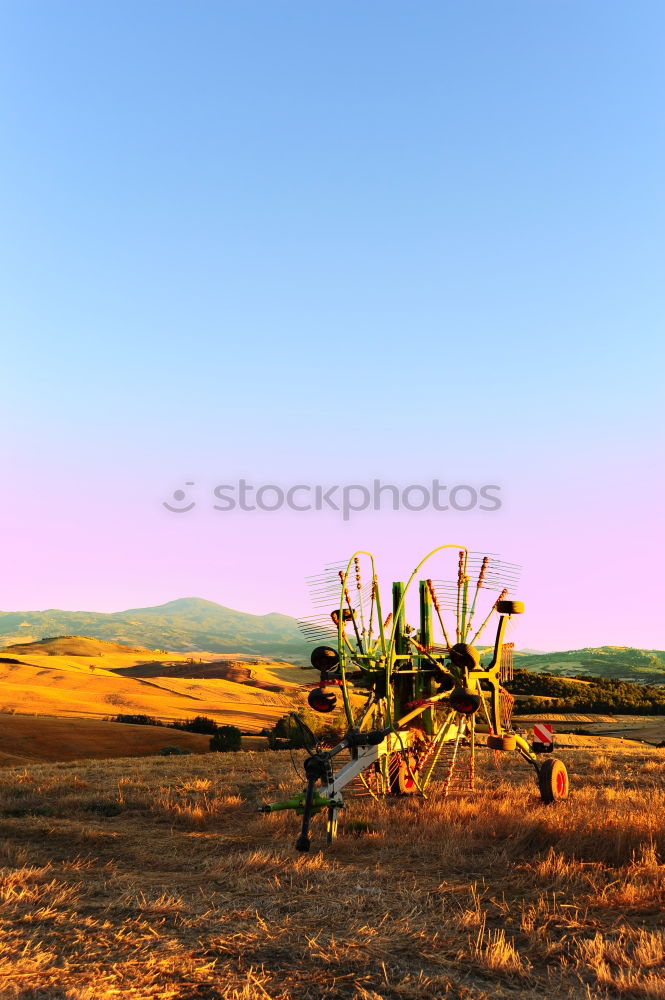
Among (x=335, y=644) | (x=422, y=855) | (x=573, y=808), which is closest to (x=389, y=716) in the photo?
(x=335, y=644)

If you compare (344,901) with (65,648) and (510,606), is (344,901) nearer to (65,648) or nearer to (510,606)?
(510,606)

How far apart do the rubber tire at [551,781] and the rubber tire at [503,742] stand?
0.52m

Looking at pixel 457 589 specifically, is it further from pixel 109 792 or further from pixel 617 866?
pixel 109 792

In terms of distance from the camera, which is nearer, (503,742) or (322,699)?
(322,699)

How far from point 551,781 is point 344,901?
216 inches

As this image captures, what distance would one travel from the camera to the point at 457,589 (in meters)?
11.1

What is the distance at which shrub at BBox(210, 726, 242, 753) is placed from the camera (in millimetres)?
28000

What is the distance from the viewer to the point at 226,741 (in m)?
28.4

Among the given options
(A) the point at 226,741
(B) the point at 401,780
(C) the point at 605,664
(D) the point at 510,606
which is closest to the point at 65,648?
(C) the point at 605,664

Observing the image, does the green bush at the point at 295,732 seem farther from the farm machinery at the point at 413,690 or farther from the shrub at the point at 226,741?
the farm machinery at the point at 413,690

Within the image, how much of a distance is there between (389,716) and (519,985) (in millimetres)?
5148

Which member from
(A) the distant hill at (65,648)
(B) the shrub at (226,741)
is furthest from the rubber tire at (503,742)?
(A) the distant hill at (65,648)

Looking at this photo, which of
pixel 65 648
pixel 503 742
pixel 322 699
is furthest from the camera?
pixel 65 648

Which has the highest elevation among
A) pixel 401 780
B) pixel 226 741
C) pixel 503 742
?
pixel 503 742
